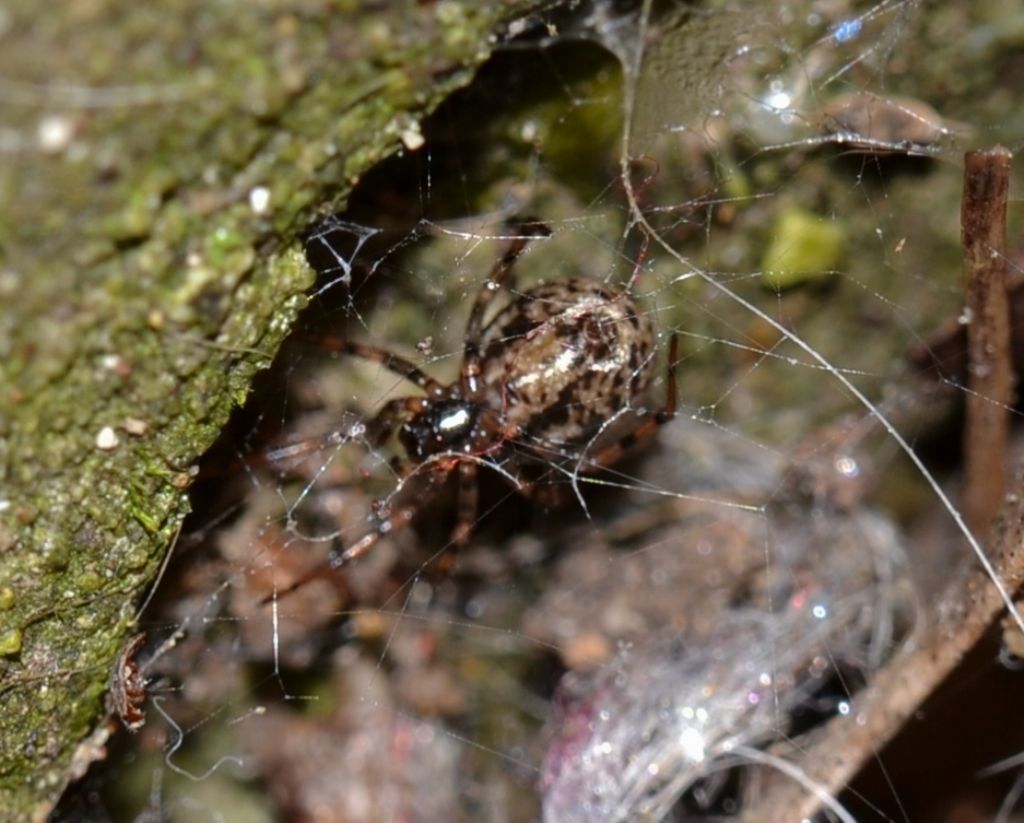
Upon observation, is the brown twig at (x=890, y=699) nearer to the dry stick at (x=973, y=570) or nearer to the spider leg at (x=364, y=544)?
the dry stick at (x=973, y=570)

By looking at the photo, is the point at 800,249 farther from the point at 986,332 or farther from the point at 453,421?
the point at 453,421

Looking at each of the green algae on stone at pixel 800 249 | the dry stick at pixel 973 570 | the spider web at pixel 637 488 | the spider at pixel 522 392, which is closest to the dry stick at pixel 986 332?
the dry stick at pixel 973 570

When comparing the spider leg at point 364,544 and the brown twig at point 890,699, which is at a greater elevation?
the spider leg at point 364,544

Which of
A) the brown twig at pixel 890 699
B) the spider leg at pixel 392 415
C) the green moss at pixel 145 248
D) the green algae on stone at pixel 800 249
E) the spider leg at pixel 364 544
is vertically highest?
the green moss at pixel 145 248

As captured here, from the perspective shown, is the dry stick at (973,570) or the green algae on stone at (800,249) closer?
the dry stick at (973,570)

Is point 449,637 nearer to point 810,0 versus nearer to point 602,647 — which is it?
point 602,647

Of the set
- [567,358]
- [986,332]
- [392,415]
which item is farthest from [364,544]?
[986,332]
